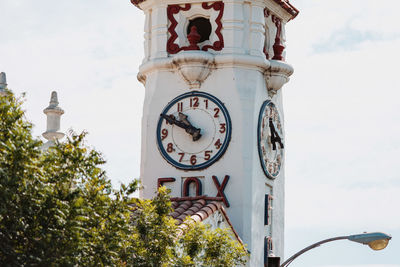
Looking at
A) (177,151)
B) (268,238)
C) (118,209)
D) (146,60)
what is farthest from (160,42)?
(118,209)

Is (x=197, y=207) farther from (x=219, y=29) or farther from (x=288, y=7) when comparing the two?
(x=288, y=7)

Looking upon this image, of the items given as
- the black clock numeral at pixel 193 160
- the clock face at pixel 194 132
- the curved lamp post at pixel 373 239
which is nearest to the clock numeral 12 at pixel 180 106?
the clock face at pixel 194 132

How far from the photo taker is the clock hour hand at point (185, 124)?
142ft

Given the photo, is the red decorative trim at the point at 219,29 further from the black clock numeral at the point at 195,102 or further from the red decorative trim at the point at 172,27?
the black clock numeral at the point at 195,102

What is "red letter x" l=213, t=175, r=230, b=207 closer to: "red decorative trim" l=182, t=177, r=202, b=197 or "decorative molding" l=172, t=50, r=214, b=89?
"red decorative trim" l=182, t=177, r=202, b=197

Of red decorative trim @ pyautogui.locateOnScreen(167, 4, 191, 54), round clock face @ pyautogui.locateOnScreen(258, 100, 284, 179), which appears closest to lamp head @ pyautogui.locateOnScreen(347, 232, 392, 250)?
round clock face @ pyautogui.locateOnScreen(258, 100, 284, 179)

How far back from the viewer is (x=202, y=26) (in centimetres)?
4544

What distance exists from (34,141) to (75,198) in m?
1.49

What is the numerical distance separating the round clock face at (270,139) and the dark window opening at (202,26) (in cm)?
324

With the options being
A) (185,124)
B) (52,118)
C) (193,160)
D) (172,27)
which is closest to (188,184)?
(193,160)

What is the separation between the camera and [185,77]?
43.9m

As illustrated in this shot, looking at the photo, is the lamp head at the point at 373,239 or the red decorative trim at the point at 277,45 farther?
the red decorative trim at the point at 277,45

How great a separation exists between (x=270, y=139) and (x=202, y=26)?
4746mm

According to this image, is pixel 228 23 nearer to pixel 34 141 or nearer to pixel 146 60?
pixel 146 60
